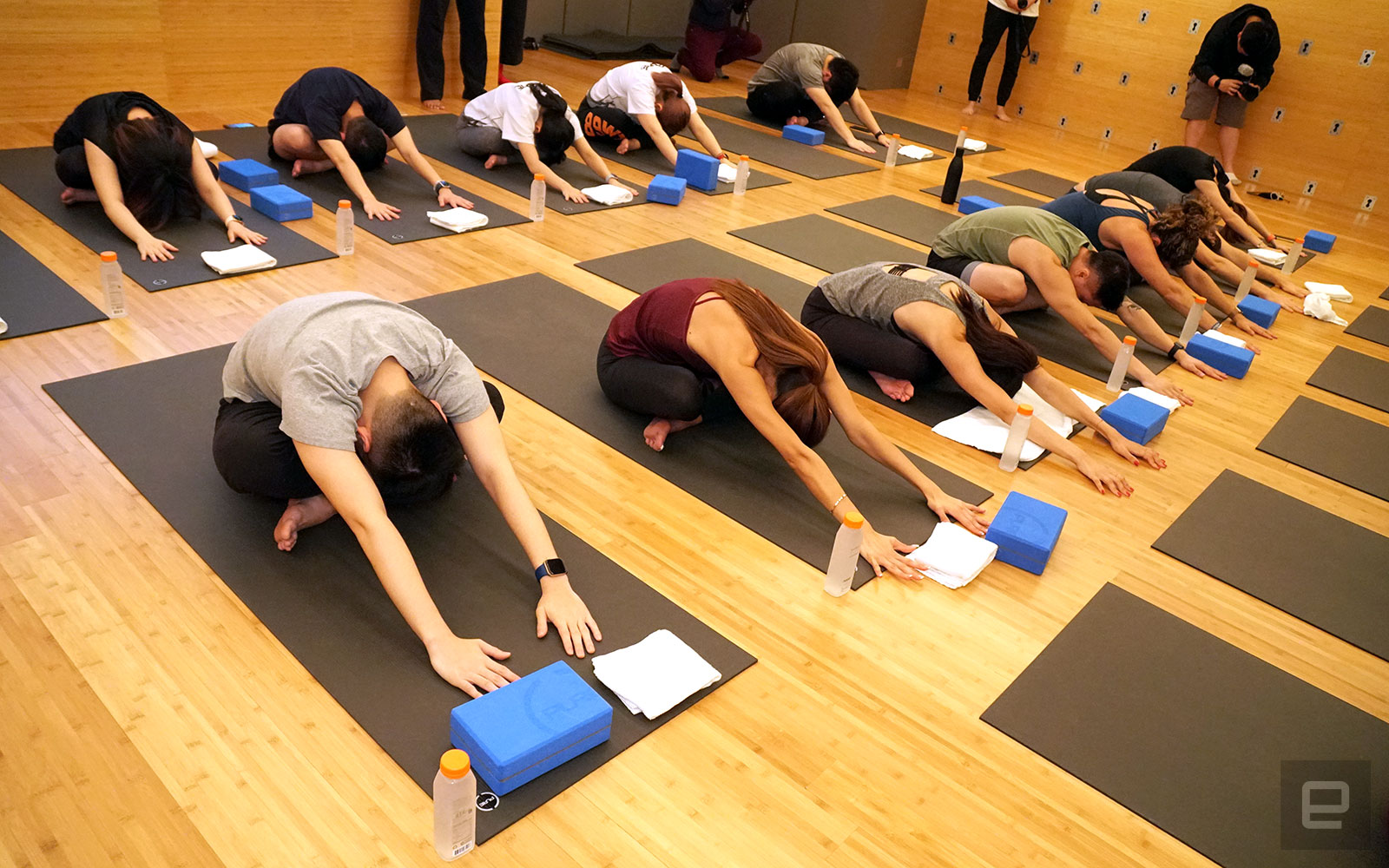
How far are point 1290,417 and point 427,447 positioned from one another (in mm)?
3639

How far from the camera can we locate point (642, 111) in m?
5.78

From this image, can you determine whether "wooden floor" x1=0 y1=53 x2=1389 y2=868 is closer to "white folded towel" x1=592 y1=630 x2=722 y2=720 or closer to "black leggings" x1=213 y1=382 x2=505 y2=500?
"white folded towel" x1=592 y1=630 x2=722 y2=720

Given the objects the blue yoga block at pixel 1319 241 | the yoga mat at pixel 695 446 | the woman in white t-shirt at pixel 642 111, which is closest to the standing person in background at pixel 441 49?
the woman in white t-shirt at pixel 642 111

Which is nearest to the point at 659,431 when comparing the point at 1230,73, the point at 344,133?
the point at 344,133

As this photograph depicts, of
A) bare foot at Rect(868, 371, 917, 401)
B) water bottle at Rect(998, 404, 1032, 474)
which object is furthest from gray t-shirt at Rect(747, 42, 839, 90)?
water bottle at Rect(998, 404, 1032, 474)

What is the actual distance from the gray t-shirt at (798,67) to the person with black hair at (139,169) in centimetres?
459

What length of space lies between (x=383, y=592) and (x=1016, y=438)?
206cm

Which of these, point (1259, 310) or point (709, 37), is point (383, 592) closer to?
point (1259, 310)

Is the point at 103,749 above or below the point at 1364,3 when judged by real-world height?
below

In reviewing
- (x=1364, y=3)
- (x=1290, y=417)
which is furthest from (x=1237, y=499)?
(x=1364, y=3)

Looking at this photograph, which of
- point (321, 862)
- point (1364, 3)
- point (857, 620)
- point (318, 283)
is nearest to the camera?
point (321, 862)

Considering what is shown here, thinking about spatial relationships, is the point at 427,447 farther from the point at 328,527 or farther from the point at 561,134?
the point at 561,134

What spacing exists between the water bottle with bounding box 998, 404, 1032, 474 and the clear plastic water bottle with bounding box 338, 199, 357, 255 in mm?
2702

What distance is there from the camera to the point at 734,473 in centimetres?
299
